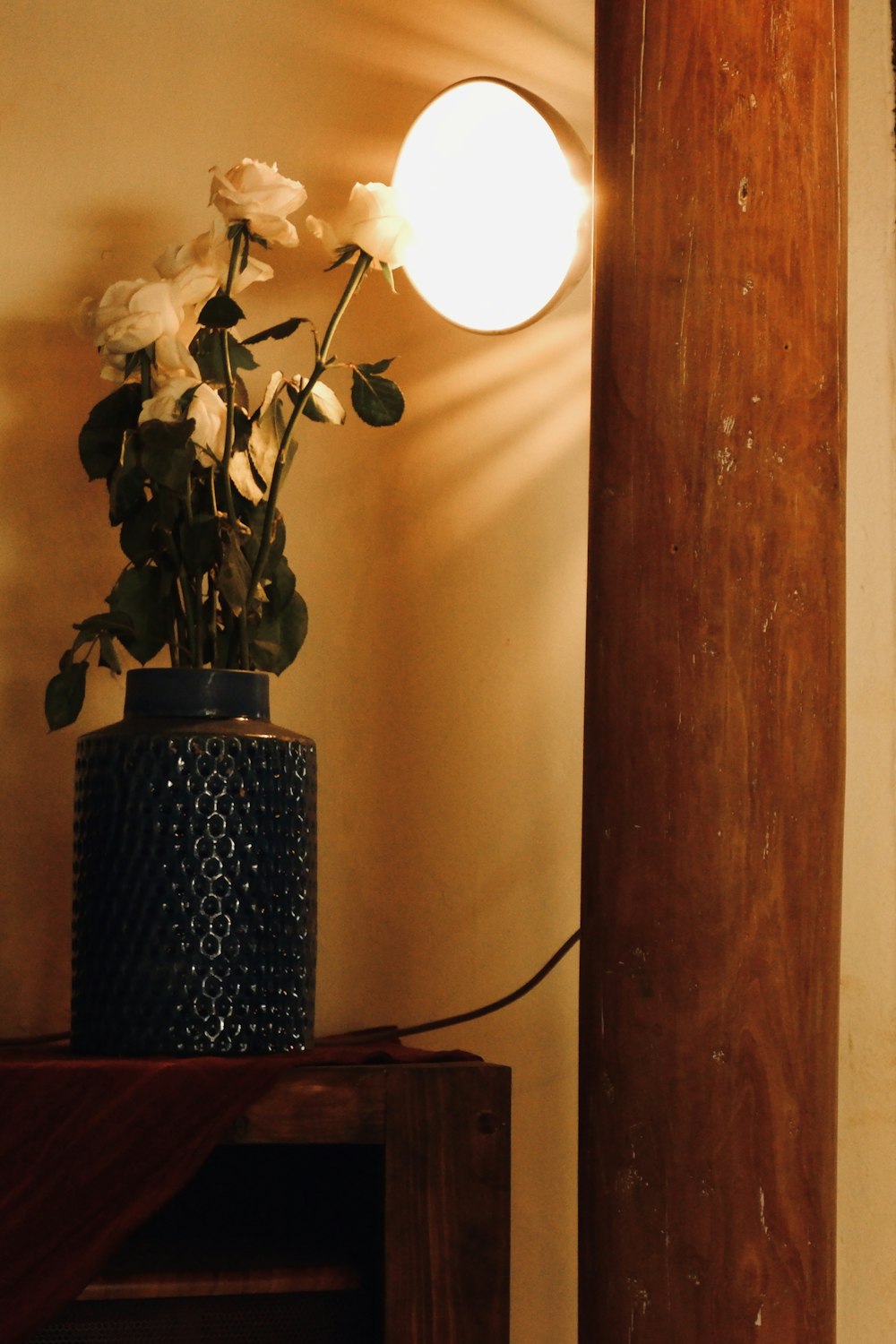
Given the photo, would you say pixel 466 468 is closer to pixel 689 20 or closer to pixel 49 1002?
pixel 689 20

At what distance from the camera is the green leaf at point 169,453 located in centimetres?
112

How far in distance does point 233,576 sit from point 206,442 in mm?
128

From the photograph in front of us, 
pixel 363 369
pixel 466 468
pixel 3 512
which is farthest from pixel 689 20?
pixel 3 512

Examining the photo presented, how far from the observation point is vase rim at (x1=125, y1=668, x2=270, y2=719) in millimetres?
1118

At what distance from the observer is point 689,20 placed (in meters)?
1.07

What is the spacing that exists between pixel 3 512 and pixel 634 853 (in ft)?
2.83

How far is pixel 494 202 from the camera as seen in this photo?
4.68ft

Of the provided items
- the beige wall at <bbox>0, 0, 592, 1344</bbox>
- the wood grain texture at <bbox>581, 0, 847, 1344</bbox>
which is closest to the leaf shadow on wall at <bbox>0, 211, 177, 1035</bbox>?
the beige wall at <bbox>0, 0, 592, 1344</bbox>

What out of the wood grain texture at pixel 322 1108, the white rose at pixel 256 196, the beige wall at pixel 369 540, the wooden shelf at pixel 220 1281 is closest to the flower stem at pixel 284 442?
the white rose at pixel 256 196

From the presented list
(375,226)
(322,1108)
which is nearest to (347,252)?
(375,226)

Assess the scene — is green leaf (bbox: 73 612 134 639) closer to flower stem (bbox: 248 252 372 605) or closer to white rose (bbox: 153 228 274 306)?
flower stem (bbox: 248 252 372 605)

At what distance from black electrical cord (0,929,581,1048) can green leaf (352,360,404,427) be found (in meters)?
0.58

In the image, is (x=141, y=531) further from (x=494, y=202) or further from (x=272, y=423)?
(x=494, y=202)

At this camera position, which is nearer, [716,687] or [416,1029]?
[716,687]
